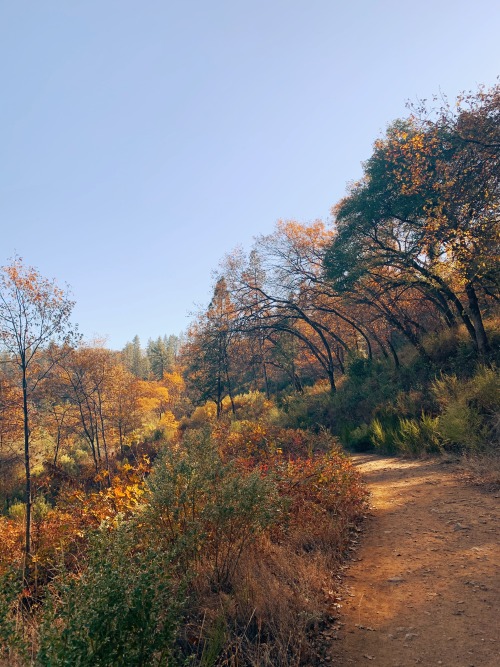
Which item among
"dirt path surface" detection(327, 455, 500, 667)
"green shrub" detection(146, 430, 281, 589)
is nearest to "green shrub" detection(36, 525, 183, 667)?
"green shrub" detection(146, 430, 281, 589)

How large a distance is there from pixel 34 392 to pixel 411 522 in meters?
8.53

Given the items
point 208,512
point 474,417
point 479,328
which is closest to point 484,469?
point 474,417

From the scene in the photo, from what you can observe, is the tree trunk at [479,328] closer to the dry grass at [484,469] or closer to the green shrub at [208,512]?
the dry grass at [484,469]

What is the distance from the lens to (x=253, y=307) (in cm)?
2184

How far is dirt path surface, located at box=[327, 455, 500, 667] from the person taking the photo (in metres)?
2.90

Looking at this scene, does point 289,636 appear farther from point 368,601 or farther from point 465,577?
point 465,577

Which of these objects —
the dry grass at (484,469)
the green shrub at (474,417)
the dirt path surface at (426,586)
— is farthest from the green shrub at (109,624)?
the green shrub at (474,417)

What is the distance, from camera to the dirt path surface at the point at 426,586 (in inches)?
114

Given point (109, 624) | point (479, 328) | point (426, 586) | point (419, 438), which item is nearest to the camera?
point (109, 624)

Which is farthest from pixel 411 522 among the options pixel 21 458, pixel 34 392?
pixel 21 458

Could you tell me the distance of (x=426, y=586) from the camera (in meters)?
3.79

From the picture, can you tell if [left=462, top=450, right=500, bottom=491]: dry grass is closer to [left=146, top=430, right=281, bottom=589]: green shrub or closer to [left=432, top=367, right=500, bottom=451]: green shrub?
[left=432, top=367, right=500, bottom=451]: green shrub

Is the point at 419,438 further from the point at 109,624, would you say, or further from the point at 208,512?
the point at 109,624

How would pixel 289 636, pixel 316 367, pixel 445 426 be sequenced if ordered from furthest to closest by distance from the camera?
1. pixel 316 367
2. pixel 445 426
3. pixel 289 636
